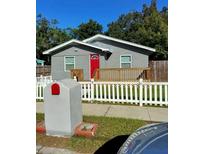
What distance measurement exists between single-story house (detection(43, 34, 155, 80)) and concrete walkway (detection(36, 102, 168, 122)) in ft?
32.4

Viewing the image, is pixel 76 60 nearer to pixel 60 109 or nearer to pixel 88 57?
pixel 88 57

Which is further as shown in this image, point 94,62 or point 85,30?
point 85,30

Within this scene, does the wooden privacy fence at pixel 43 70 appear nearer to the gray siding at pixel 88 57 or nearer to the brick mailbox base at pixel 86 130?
the gray siding at pixel 88 57

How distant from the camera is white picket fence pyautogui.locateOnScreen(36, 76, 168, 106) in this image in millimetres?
7695

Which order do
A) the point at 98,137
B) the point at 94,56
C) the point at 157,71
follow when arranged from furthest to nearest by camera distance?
the point at 157,71 < the point at 94,56 < the point at 98,137

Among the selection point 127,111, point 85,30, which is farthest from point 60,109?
point 85,30

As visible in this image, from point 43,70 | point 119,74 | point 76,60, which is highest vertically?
point 76,60

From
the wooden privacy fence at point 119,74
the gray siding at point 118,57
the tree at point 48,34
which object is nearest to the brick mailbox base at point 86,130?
the wooden privacy fence at point 119,74

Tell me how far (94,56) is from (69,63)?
7.05ft

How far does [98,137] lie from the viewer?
4.68 meters

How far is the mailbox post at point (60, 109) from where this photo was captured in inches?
185

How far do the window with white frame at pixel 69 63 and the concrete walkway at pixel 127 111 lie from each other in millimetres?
10191
